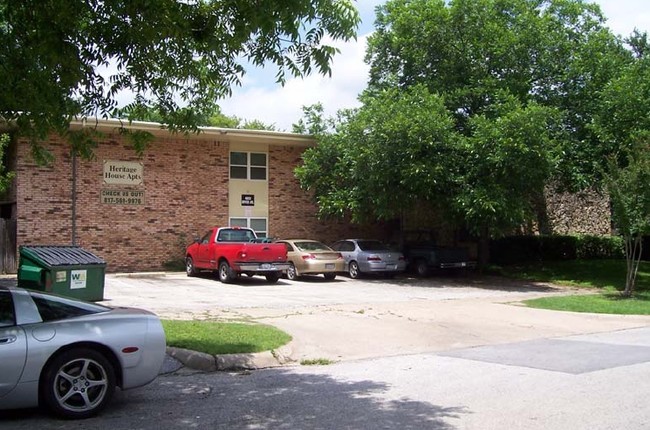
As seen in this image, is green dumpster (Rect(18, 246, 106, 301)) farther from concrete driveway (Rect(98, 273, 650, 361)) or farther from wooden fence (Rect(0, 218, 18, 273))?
wooden fence (Rect(0, 218, 18, 273))

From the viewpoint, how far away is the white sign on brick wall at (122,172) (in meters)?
23.7

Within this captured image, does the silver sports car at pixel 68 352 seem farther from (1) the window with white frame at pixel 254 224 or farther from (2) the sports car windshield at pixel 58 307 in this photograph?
(1) the window with white frame at pixel 254 224

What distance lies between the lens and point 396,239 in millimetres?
29391

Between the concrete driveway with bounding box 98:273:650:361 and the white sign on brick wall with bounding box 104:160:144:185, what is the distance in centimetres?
370

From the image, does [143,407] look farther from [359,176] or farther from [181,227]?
[181,227]

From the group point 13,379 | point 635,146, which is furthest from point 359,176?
point 13,379

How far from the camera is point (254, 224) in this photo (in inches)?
1054

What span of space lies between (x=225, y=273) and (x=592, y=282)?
13113mm

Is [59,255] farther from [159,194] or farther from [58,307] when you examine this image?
[159,194]

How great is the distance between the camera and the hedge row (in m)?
30.2

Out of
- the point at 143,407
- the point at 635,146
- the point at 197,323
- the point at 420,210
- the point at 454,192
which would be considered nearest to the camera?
the point at 143,407

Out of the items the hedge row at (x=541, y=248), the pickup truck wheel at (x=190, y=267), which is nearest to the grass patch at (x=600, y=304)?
the hedge row at (x=541, y=248)

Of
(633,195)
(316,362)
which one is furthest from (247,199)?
(316,362)

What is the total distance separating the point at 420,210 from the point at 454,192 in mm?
6946
